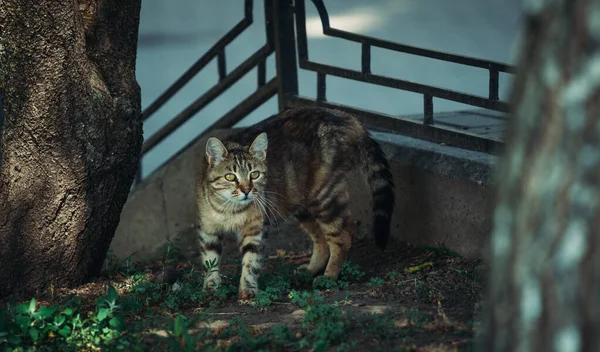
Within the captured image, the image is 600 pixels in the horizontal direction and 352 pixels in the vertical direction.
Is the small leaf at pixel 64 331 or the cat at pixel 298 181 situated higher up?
the cat at pixel 298 181

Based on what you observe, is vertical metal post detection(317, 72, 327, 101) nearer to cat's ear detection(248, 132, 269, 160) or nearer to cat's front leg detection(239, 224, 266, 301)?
cat's ear detection(248, 132, 269, 160)

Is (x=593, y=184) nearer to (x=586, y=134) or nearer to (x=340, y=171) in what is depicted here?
(x=586, y=134)

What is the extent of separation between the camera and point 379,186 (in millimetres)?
6336

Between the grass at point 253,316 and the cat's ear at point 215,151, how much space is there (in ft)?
2.50

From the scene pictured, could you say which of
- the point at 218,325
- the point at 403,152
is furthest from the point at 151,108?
the point at 218,325

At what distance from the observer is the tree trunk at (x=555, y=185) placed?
2453 millimetres

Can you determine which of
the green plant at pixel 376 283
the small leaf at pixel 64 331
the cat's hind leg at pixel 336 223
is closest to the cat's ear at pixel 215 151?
the cat's hind leg at pixel 336 223

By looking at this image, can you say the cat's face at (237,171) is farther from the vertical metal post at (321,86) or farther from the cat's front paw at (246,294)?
the vertical metal post at (321,86)

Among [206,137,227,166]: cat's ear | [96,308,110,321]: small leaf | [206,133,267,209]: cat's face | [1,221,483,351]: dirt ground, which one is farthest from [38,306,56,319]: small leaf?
[206,137,227,166]: cat's ear

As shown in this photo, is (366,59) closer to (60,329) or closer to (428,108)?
(428,108)

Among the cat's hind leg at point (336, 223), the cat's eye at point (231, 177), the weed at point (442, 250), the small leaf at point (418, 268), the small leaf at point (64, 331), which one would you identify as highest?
the cat's eye at point (231, 177)

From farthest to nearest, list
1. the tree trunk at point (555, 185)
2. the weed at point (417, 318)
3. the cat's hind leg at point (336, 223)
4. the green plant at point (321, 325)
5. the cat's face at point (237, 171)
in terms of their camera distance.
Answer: the cat's hind leg at point (336, 223) → the cat's face at point (237, 171) → the weed at point (417, 318) → the green plant at point (321, 325) → the tree trunk at point (555, 185)

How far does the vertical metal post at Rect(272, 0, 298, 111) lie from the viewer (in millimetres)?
8102

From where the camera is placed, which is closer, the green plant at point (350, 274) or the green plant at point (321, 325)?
the green plant at point (321, 325)
